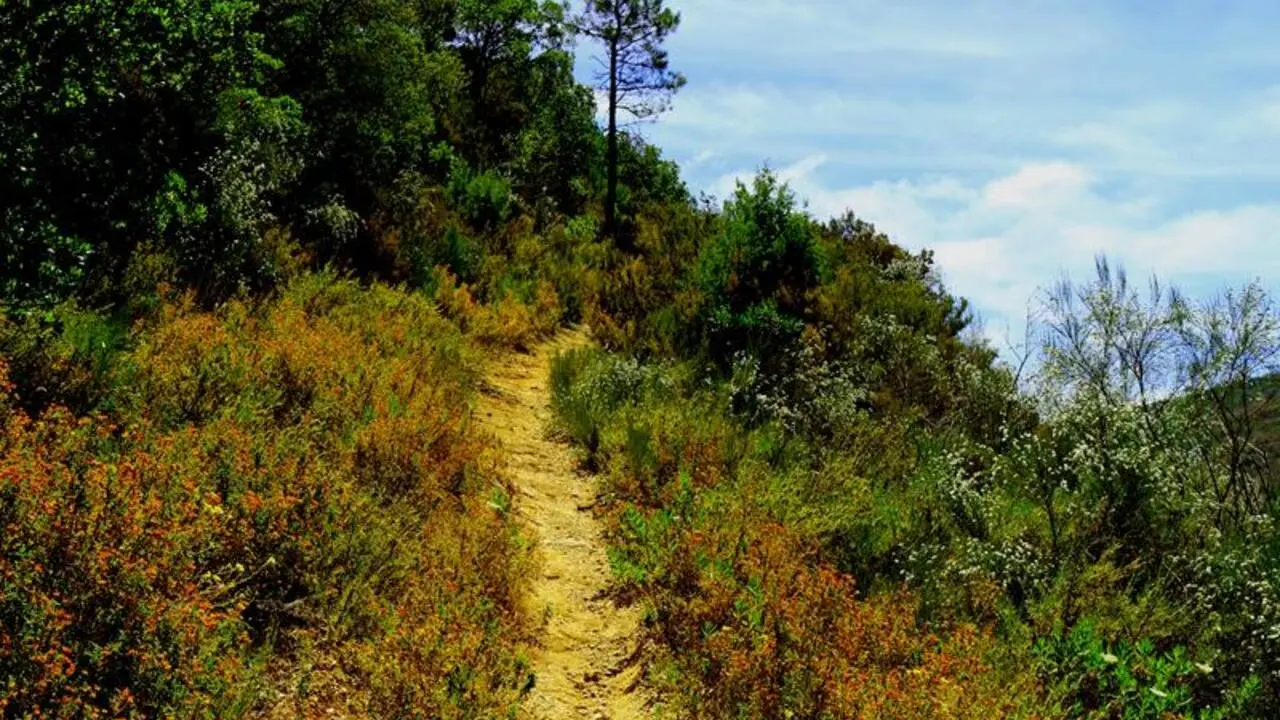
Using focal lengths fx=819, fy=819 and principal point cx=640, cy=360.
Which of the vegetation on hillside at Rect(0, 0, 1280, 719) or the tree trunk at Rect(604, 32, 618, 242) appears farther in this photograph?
the tree trunk at Rect(604, 32, 618, 242)

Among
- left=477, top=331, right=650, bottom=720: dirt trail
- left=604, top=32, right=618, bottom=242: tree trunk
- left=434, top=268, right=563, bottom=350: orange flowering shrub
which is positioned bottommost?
left=477, top=331, right=650, bottom=720: dirt trail

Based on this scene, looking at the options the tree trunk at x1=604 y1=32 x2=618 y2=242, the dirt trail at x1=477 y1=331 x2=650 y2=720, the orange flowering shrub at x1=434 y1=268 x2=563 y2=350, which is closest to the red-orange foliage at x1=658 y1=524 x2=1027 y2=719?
the dirt trail at x1=477 y1=331 x2=650 y2=720

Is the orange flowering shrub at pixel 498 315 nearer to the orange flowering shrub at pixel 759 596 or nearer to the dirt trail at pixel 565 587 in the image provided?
the dirt trail at pixel 565 587

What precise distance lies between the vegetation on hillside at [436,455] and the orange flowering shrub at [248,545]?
0.09 ft

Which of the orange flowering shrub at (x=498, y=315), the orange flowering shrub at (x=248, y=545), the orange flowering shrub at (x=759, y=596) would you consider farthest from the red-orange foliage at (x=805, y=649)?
the orange flowering shrub at (x=498, y=315)

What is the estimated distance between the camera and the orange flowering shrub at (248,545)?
3.99 meters

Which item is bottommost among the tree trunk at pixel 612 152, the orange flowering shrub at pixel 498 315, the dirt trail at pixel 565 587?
the dirt trail at pixel 565 587

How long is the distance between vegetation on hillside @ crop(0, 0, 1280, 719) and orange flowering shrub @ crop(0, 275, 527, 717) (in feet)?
0.09

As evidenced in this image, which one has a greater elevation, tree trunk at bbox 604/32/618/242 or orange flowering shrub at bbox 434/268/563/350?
tree trunk at bbox 604/32/618/242

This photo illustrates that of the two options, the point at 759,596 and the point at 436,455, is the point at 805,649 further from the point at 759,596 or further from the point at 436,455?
the point at 436,455

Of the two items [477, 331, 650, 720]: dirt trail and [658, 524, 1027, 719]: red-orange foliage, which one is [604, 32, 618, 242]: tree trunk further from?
[658, 524, 1027, 719]: red-orange foliage

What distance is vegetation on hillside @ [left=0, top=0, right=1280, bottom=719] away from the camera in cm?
479

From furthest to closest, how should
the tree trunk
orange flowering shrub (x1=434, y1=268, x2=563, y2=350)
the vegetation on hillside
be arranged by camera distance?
the tree trunk, orange flowering shrub (x1=434, y1=268, x2=563, y2=350), the vegetation on hillside

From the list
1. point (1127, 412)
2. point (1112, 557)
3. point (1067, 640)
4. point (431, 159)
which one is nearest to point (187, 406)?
point (1067, 640)
